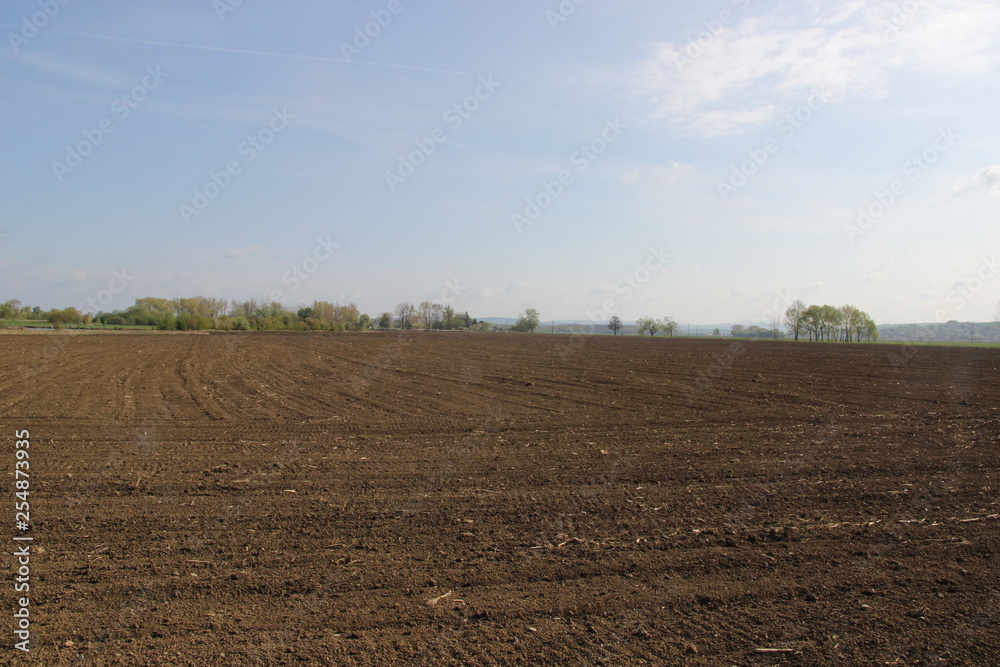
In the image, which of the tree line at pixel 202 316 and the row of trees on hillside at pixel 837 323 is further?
the row of trees on hillside at pixel 837 323

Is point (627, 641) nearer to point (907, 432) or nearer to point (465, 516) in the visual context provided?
point (465, 516)

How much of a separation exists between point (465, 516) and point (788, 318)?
13251 cm

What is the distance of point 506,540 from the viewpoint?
17.4ft

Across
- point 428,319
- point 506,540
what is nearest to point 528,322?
point 428,319

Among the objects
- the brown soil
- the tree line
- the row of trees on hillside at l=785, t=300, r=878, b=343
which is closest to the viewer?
the brown soil

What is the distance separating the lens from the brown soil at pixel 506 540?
3695mm

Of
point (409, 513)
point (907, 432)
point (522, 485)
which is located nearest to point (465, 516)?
point (409, 513)

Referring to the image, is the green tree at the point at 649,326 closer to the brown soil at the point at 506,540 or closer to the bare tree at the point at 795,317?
the bare tree at the point at 795,317

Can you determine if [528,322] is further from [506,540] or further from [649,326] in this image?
[506,540]

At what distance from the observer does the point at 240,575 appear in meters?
4.49

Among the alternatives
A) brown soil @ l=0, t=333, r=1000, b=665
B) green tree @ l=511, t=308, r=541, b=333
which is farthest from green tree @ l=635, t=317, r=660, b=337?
brown soil @ l=0, t=333, r=1000, b=665

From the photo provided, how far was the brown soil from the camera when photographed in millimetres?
3695

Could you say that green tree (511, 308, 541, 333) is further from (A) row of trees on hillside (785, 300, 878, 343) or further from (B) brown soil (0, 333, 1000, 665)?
(B) brown soil (0, 333, 1000, 665)

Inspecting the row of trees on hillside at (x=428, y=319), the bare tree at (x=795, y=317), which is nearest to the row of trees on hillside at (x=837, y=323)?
the bare tree at (x=795, y=317)
